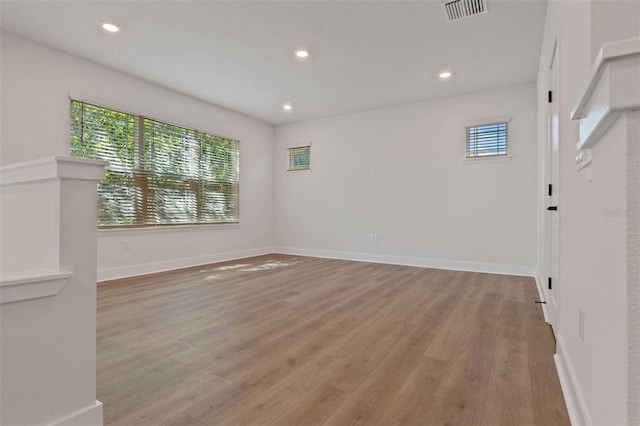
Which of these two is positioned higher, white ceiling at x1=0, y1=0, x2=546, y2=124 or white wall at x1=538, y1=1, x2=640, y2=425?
white ceiling at x1=0, y1=0, x2=546, y2=124

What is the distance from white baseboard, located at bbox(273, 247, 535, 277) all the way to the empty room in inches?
1.7

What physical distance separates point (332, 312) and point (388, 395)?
1.32 m

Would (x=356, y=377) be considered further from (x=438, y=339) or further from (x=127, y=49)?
(x=127, y=49)

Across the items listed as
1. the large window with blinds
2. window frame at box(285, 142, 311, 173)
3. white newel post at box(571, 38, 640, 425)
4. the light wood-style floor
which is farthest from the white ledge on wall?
window frame at box(285, 142, 311, 173)

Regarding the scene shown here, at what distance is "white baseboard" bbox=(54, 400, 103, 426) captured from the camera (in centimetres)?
124

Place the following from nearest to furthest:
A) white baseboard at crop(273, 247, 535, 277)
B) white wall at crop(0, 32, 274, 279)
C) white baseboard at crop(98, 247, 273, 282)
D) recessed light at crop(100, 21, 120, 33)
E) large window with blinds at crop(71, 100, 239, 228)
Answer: recessed light at crop(100, 21, 120, 33) < white wall at crop(0, 32, 274, 279) < large window with blinds at crop(71, 100, 239, 228) < white baseboard at crop(98, 247, 273, 282) < white baseboard at crop(273, 247, 535, 277)

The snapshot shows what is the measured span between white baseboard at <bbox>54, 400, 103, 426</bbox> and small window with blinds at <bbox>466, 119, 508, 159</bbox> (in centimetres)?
526

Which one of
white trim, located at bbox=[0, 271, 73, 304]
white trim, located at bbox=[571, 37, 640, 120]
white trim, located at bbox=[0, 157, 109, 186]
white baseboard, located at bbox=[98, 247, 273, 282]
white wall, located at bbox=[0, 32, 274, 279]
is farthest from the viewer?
white baseboard, located at bbox=[98, 247, 273, 282]

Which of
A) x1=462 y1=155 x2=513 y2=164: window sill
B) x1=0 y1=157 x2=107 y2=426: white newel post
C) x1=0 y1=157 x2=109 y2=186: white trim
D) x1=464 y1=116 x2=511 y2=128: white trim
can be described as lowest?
x1=0 y1=157 x2=107 y2=426: white newel post

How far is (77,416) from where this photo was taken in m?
1.26

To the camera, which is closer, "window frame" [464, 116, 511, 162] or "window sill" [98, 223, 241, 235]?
"window sill" [98, 223, 241, 235]

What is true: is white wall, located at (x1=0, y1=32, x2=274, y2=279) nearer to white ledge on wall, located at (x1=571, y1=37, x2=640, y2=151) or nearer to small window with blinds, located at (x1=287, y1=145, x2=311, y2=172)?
small window with blinds, located at (x1=287, y1=145, x2=311, y2=172)

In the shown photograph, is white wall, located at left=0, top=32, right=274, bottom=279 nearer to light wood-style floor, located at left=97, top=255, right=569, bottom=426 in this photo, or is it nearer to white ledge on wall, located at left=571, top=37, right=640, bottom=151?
light wood-style floor, located at left=97, top=255, right=569, bottom=426

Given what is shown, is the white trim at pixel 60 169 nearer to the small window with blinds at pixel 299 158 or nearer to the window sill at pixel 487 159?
the window sill at pixel 487 159
